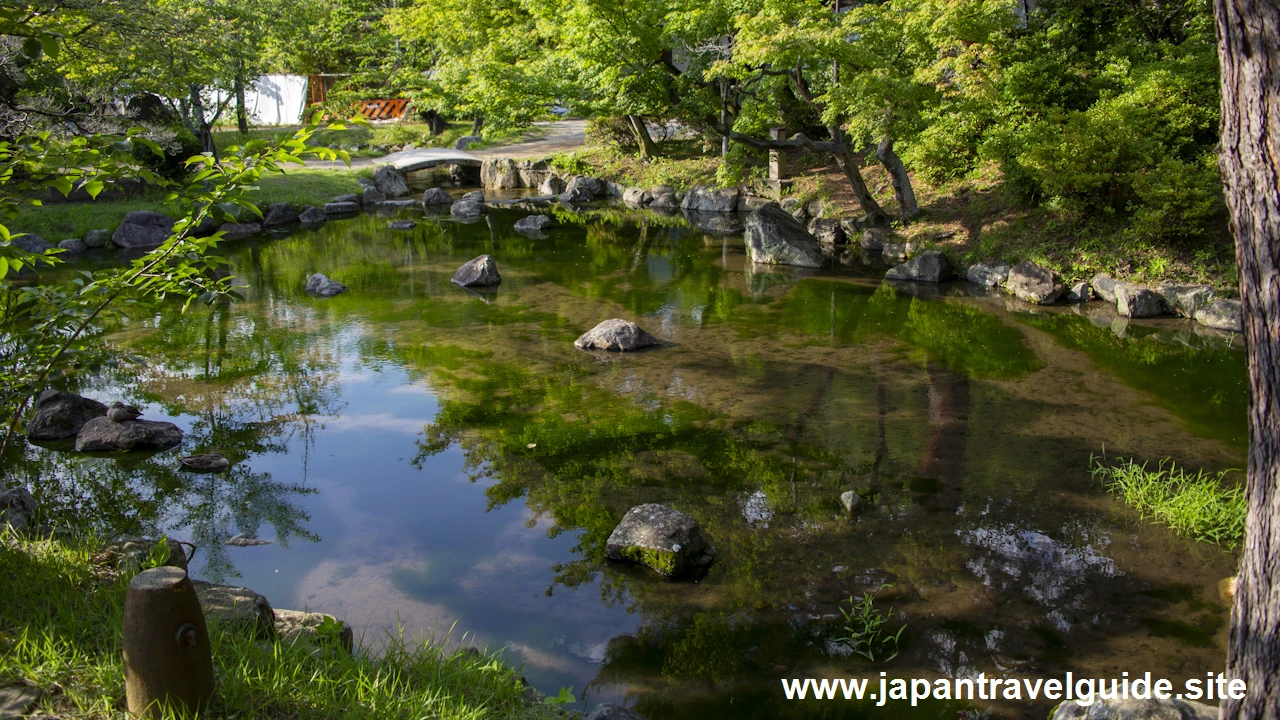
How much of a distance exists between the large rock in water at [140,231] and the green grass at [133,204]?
0.39m

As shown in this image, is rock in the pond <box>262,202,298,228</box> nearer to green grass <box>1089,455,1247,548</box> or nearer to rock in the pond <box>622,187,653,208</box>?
rock in the pond <box>622,187,653,208</box>

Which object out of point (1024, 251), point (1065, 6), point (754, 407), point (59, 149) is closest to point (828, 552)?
point (754, 407)

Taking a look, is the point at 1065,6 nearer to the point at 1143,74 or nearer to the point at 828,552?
the point at 1143,74

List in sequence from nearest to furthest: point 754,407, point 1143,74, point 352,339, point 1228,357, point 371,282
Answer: point 754,407 < point 1228,357 < point 352,339 < point 1143,74 < point 371,282

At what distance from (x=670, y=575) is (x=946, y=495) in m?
2.32

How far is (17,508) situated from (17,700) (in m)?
3.03

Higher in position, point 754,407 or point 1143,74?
point 1143,74

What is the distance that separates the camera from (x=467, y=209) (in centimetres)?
2008

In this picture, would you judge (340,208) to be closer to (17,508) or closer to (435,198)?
(435,198)

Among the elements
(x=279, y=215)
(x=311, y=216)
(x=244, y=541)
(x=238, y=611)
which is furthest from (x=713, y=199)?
(x=238, y=611)

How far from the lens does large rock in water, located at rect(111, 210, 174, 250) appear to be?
51.2ft

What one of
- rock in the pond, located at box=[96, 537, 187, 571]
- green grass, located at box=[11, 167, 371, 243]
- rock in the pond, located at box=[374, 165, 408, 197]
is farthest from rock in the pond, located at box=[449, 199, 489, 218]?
rock in the pond, located at box=[96, 537, 187, 571]

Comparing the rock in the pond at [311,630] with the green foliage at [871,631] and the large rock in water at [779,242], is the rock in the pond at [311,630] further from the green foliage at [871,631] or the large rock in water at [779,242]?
the large rock in water at [779,242]

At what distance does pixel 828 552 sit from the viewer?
18.2 feet
